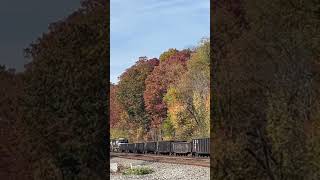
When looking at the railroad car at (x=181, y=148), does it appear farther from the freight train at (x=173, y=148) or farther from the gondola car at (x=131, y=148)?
the gondola car at (x=131, y=148)

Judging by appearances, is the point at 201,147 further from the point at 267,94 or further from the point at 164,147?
the point at 267,94

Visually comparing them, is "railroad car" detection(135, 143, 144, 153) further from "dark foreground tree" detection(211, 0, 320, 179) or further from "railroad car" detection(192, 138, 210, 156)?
"dark foreground tree" detection(211, 0, 320, 179)

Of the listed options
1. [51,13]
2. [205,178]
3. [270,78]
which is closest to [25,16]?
[51,13]

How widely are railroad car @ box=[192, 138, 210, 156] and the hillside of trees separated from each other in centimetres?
416

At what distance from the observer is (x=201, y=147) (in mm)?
36031

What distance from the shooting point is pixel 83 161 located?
10.4 metres

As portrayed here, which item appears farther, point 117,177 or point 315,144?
point 117,177

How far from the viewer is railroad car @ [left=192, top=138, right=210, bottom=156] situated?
113 ft

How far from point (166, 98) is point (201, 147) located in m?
16.9

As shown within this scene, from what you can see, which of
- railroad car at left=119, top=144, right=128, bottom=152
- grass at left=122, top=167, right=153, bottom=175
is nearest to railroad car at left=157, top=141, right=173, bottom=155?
railroad car at left=119, top=144, right=128, bottom=152

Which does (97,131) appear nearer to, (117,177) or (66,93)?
(66,93)

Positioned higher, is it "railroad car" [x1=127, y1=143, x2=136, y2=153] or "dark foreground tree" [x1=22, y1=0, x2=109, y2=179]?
"dark foreground tree" [x1=22, y1=0, x2=109, y2=179]

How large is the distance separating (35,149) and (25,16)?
2399mm

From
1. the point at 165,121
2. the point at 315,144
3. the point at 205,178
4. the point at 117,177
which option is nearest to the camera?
the point at 315,144
